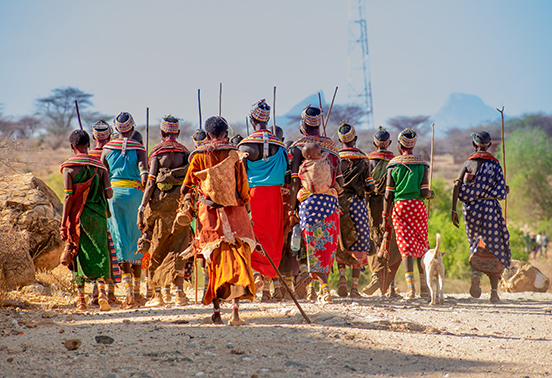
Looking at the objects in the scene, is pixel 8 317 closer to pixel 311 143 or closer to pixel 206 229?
pixel 206 229

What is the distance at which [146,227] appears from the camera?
753 centimetres

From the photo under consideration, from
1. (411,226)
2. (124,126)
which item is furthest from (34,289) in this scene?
(411,226)

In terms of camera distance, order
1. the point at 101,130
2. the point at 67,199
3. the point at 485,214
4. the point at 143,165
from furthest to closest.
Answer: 1. the point at 485,214
2. the point at 101,130
3. the point at 143,165
4. the point at 67,199

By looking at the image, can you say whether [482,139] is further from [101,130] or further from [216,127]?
[101,130]

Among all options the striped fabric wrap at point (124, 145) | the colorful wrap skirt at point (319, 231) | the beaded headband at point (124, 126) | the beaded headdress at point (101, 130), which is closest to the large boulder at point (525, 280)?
the colorful wrap skirt at point (319, 231)

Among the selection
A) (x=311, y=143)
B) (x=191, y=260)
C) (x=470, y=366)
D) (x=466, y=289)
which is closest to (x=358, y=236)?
(x=311, y=143)

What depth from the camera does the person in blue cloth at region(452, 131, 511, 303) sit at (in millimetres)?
7984

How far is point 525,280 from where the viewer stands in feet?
32.4

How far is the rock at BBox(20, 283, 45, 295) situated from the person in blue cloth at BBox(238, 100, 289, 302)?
3490mm

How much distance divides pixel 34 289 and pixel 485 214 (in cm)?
650

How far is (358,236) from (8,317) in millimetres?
4391

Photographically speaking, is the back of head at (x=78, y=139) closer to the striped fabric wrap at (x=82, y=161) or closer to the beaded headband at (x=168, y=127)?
the striped fabric wrap at (x=82, y=161)

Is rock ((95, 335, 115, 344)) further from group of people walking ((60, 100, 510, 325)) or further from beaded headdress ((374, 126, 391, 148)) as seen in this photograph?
beaded headdress ((374, 126, 391, 148))

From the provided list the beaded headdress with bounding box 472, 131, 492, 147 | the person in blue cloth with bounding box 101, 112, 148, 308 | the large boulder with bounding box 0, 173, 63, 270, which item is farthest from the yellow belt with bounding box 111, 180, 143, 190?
the beaded headdress with bounding box 472, 131, 492, 147
